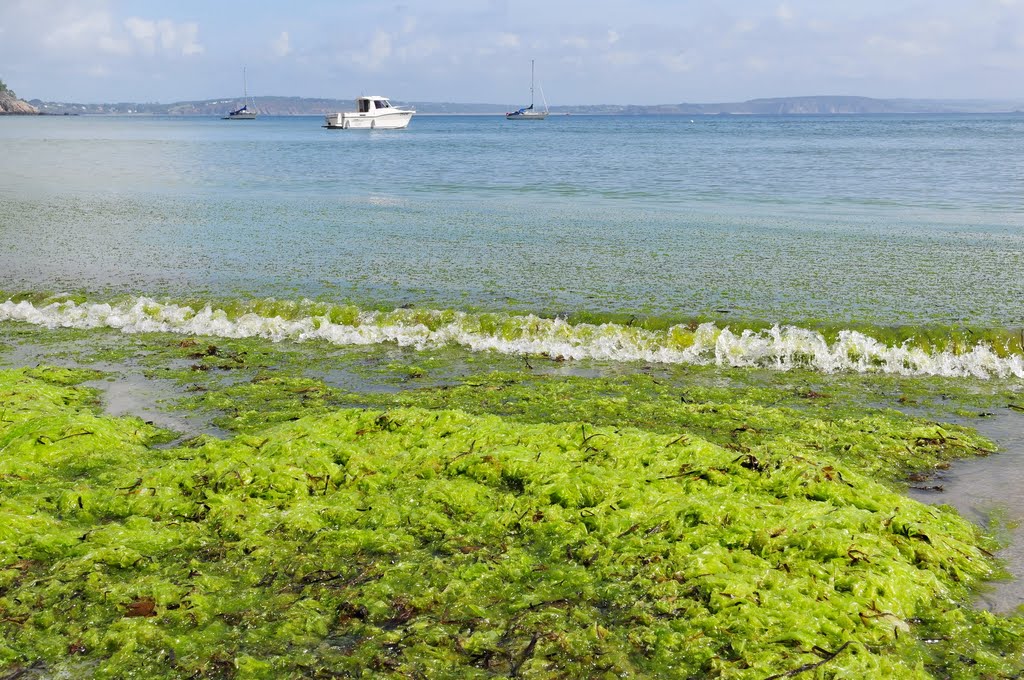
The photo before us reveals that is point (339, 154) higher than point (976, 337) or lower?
higher

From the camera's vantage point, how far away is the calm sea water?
15273mm

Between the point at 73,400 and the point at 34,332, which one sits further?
the point at 34,332

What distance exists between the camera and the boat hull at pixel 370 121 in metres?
112

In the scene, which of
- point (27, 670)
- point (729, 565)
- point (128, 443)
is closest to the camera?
point (27, 670)

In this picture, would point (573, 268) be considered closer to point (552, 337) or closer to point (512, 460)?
point (552, 337)

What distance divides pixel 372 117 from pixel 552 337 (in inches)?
4173

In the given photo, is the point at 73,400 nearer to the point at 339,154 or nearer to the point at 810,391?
the point at 810,391

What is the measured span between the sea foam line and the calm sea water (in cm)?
108

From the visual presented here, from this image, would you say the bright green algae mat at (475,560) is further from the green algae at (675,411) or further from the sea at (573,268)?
the sea at (573,268)

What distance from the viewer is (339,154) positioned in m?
59.9

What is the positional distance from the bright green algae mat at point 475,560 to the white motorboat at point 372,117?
110 m

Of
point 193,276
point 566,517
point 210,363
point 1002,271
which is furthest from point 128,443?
point 1002,271

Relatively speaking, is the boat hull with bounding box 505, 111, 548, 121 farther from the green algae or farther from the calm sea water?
the green algae

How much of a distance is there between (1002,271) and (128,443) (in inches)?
670
